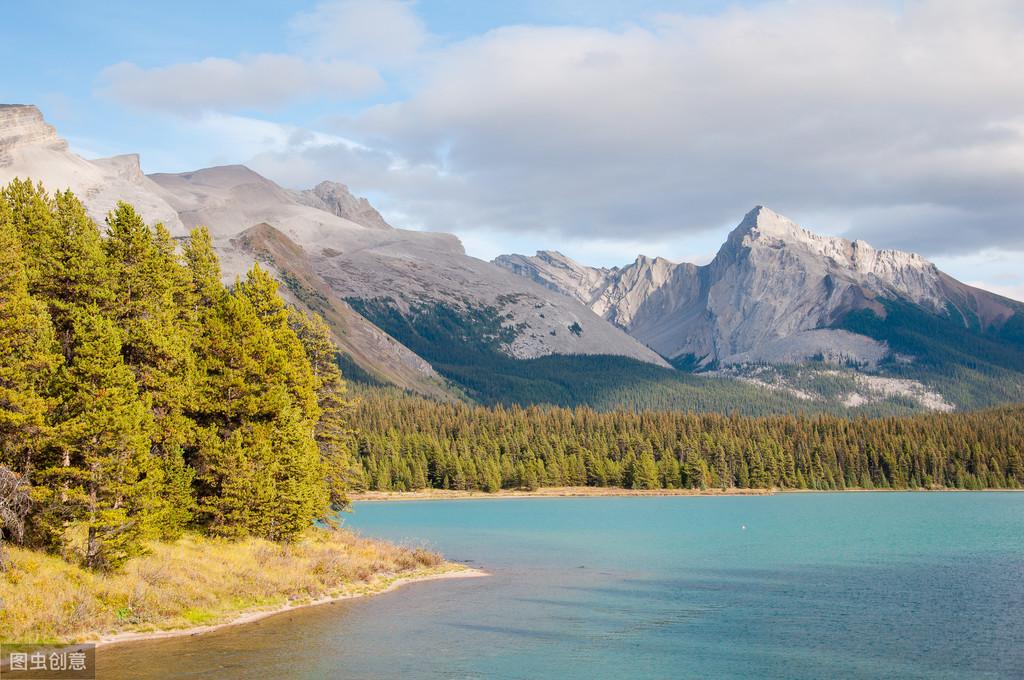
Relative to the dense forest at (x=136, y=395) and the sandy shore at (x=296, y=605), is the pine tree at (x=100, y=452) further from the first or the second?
the sandy shore at (x=296, y=605)

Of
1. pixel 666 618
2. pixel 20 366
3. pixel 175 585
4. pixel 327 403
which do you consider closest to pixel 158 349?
pixel 20 366

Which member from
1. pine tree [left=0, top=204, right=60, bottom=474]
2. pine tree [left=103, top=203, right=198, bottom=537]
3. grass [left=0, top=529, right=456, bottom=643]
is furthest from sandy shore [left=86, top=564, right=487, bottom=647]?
pine tree [left=0, top=204, right=60, bottom=474]

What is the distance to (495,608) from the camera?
2283 inches

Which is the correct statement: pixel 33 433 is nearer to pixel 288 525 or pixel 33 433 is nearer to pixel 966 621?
pixel 288 525

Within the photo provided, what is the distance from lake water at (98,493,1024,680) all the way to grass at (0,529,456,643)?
293 cm

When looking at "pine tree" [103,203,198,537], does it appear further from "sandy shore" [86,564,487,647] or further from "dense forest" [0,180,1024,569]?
"sandy shore" [86,564,487,647]

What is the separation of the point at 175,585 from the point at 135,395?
11.3 m

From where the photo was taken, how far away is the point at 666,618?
184ft

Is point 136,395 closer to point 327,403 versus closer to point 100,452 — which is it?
point 100,452

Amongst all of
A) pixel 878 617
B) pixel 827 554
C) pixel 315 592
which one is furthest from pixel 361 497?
pixel 878 617

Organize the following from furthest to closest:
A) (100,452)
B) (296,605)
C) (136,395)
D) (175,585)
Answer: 1. (296,605)
2. (136,395)
3. (175,585)
4. (100,452)

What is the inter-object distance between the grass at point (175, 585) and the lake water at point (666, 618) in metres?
2.93

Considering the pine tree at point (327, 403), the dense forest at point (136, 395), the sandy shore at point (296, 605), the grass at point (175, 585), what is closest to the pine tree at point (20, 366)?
the dense forest at point (136, 395)

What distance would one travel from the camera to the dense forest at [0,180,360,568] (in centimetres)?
4675
